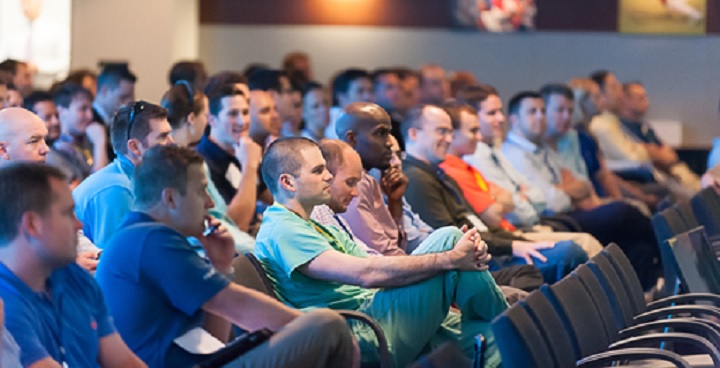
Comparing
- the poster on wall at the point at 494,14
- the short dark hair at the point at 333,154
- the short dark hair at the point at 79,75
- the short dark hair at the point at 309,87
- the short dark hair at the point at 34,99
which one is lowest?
the short dark hair at the point at 309,87

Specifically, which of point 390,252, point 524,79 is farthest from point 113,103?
point 524,79

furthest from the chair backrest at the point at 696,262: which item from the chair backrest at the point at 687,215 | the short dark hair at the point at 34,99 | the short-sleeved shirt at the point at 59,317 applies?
the short dark hair at the point at 34,99

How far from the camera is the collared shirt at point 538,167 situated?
8.05 metres

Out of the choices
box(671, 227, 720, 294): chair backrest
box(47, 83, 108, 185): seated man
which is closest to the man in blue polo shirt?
box(671, 227, 720, 294): chair backrest

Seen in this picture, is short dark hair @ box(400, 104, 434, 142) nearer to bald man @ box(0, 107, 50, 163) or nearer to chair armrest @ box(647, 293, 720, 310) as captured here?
chair armrest @ box(647, 293, 720, 310)

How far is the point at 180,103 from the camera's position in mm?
5523

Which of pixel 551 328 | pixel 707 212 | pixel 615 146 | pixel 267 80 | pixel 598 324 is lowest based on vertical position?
pixel 615 146

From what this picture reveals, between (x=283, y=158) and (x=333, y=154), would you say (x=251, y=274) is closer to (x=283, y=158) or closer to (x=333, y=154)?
(x=283, y=158)

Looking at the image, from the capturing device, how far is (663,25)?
1275cm

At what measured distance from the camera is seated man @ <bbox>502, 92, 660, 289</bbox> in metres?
8.05

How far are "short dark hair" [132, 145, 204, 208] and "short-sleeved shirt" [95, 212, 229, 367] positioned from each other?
6 cm

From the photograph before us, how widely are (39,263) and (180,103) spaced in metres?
2.64

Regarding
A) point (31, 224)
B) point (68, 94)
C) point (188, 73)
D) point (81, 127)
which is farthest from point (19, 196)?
point (188, 73)

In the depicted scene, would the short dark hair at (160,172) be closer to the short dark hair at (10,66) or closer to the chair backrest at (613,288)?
Result: the chair backrest at (613,288)
